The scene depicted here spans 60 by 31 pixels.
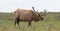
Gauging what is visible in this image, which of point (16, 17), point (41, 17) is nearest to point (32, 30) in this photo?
point (41, 17)

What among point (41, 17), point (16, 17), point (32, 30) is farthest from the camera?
point (16, 17)

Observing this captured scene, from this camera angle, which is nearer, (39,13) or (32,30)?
(32,30)

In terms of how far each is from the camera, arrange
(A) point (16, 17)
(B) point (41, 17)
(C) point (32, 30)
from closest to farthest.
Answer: (C) point (32, 30) → (B) point (41, 17) → (A) point (16, 17)

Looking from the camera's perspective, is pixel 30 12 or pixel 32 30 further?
pixel 30 12

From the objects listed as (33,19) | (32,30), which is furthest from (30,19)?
(32,30)

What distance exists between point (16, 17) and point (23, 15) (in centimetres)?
76

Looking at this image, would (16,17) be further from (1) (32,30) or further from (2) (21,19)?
(1) (32,30)

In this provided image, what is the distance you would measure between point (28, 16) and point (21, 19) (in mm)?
719

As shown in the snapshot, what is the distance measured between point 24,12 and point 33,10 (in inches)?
38.5

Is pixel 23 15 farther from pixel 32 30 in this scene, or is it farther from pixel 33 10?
pixel 32 30

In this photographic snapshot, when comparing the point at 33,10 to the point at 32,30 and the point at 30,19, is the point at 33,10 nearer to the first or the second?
the point at 30,19

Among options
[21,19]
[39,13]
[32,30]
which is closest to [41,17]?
[39,13]

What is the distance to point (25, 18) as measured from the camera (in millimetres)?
22000

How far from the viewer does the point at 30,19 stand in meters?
21.9
